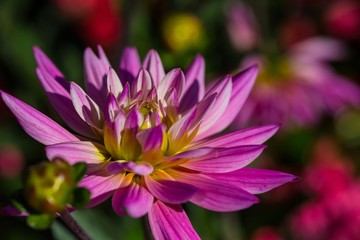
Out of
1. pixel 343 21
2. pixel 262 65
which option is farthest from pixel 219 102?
pixel 343 21

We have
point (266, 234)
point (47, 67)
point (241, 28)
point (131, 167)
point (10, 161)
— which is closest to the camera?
point (131, 167)

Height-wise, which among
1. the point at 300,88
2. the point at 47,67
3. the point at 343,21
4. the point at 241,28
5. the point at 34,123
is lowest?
the point at 34,123

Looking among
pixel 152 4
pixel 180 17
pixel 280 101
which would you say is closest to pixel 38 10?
pixel 152 4

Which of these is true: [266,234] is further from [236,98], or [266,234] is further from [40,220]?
[40,220]

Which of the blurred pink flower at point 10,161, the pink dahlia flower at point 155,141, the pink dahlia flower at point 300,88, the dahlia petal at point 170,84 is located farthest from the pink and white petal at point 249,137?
the blurred pink flower at point 10,161

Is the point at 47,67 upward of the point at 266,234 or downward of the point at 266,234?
upward

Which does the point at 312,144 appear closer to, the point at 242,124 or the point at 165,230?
the point at 242,124
